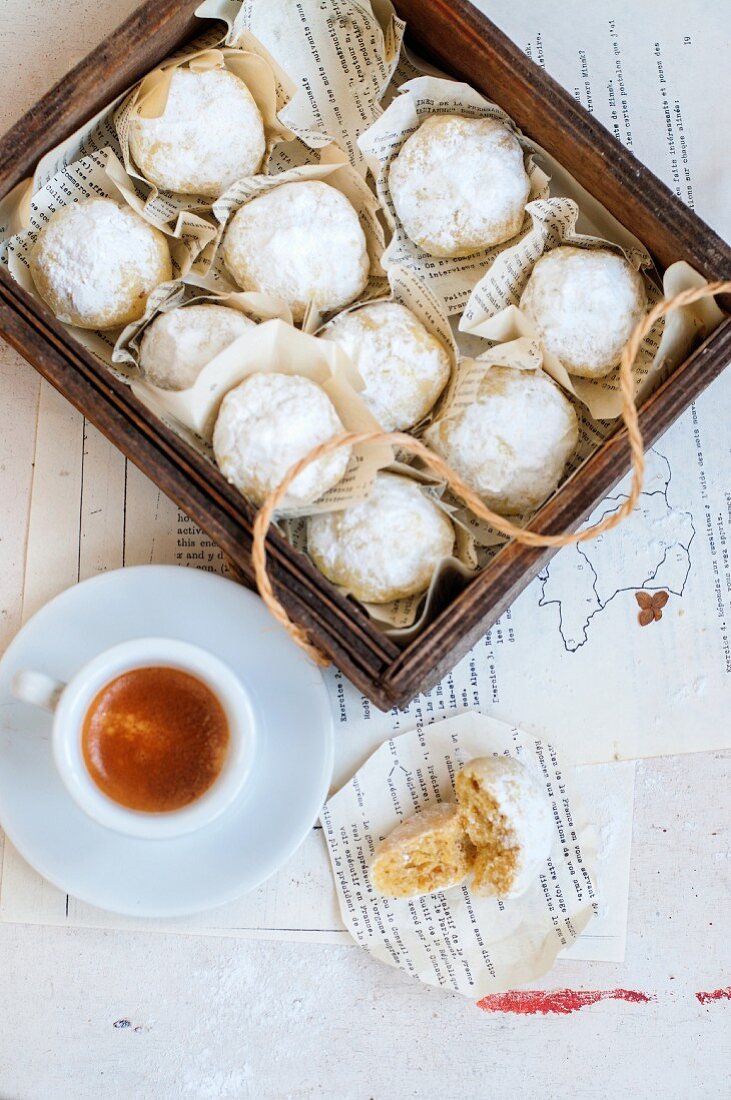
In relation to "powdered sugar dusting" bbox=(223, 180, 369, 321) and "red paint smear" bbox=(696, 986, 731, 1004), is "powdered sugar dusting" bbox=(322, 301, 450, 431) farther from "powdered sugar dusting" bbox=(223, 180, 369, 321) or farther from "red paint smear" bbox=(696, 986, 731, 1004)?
"red paint smear" bbox=(696, 986, 731, 1004)

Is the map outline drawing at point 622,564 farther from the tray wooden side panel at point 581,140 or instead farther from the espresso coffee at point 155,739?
the espresso coffee at point 155,739

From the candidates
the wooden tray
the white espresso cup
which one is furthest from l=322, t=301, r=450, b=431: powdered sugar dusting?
the white espresso cup

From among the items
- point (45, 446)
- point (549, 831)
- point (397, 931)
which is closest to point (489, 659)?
point (549, 831)

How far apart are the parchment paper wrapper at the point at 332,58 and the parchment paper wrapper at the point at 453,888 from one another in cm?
55

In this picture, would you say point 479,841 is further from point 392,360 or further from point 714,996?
point 392,360

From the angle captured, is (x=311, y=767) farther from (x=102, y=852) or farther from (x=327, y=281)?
(x=327, y=281)

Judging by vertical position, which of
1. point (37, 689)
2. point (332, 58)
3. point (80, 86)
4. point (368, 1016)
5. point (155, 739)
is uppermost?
point (80, 86)

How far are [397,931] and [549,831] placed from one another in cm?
18

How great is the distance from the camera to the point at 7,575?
98 centimetres

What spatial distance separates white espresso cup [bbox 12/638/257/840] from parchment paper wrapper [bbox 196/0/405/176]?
0.47m

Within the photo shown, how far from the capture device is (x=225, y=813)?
90 centimetres

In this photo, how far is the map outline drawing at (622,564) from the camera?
97 cm

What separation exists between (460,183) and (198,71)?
0.81 feet

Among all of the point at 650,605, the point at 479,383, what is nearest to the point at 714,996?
the point at 650,605
